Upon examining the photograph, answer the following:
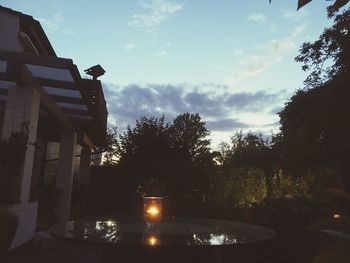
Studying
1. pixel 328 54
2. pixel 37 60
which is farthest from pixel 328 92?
pixel 37 60

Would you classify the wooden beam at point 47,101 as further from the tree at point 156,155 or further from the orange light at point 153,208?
the tree at point 156,155

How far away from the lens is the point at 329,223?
1.86 metres

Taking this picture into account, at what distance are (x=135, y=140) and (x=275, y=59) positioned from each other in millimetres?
7392

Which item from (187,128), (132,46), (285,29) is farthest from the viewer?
(187,128)

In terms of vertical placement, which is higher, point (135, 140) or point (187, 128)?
point (187, 128)

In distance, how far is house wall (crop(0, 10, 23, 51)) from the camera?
1005 centimetres

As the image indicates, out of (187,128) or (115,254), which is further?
(187,128)

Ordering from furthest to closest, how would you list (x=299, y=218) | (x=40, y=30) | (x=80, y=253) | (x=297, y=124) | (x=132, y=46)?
1. (x=297, y=124)
2. (x=40, y=30)
3. (x=132, y=46)
4. (x=80, y=253)
5. (x=299, y=218)

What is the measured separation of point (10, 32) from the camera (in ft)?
33.1

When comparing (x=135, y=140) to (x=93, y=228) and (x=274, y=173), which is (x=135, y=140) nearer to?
→ (x=274, y=173)

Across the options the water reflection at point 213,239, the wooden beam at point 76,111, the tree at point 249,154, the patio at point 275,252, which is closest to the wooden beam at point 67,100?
the wooden beam at point 76,111

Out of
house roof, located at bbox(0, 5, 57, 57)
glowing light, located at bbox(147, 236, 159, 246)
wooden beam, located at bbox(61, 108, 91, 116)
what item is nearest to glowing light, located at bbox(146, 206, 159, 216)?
glowing light, located at bbox(147, 236, 159, 246)

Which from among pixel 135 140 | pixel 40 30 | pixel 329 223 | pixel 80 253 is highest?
pixel 40 30

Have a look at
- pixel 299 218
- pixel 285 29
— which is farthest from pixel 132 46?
pixel 299 218
